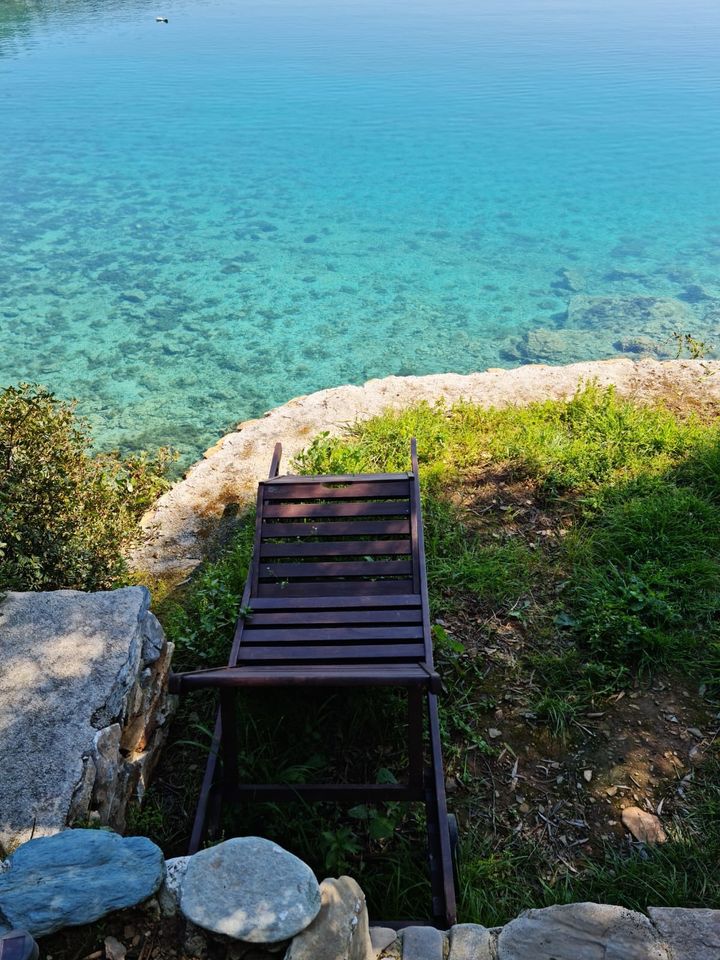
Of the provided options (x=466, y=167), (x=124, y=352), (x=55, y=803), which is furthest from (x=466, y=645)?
(x=466, y=167)

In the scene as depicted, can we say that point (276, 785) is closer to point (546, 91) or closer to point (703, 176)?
point (703, 176)

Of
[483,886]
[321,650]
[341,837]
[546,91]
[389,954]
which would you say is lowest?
[483,886]

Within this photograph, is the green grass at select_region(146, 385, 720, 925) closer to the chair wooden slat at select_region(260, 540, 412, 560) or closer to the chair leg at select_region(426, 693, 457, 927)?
the chair leg at select_region(426, 693, 457, 927)

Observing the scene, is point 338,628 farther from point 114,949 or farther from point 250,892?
point 114,949

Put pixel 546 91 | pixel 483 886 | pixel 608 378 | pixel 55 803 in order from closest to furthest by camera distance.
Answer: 1. pixel 55 803
2. pixel 483 886
3. pixel 608 378
4. pixel 546 91

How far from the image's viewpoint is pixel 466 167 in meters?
14.1

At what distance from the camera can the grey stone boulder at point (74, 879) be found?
205 cm

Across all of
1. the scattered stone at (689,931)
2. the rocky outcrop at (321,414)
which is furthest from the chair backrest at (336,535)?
the scattered stone at (689,931)

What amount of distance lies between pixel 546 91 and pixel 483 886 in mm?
18937

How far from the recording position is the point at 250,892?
2.16 m

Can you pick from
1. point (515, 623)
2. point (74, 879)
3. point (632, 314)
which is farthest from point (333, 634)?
point (632, 314)

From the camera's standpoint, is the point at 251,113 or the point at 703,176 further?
the point at 251,113

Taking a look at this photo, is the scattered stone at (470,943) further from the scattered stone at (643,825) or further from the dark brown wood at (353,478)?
the dark brown wood at (353,478)

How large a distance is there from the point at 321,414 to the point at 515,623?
2705mm
